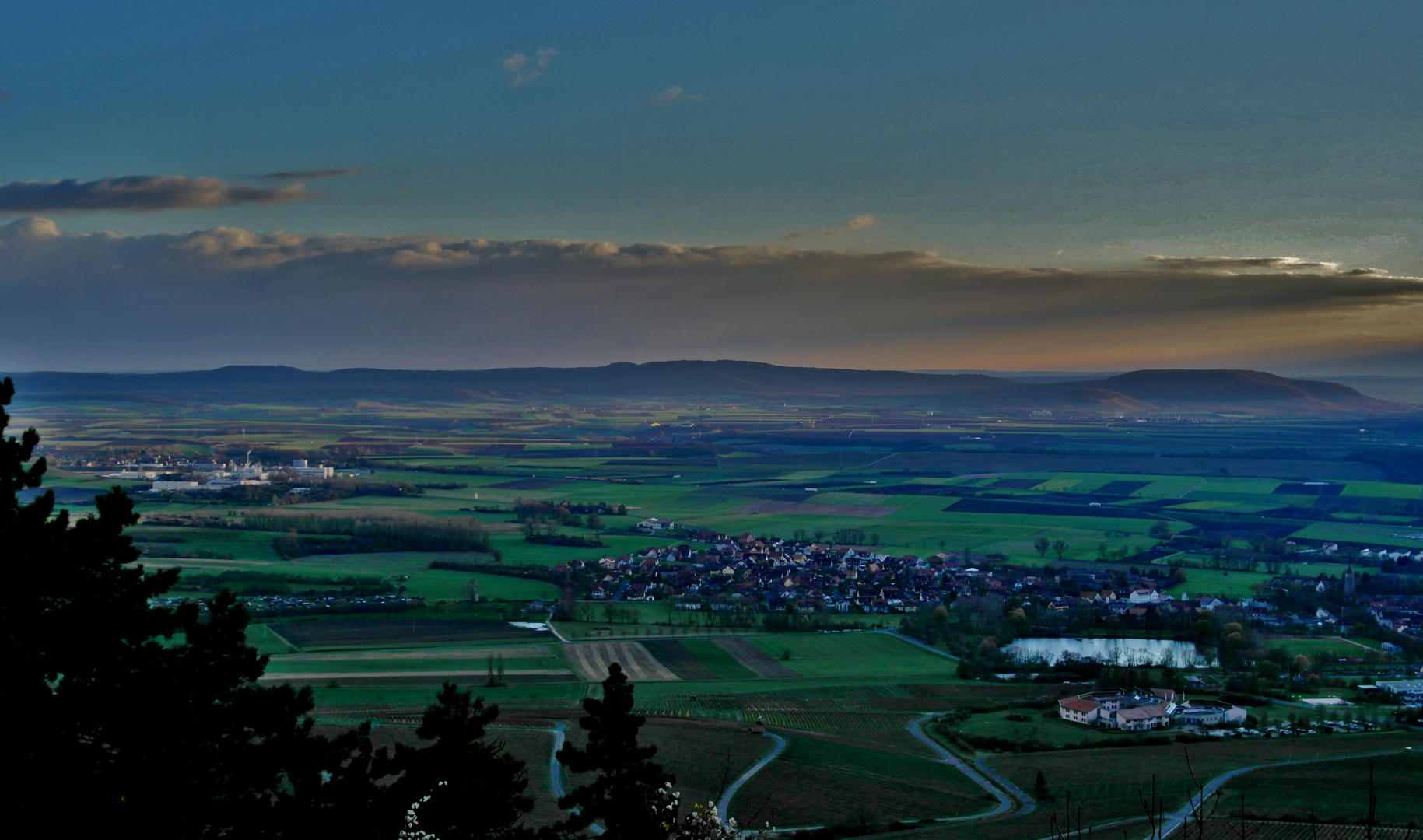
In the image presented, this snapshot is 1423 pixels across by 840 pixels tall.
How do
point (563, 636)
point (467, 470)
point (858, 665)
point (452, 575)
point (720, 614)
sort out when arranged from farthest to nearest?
point (467, 470) < point (452, 575) < point (720, 614) < point (563, 636) < point (858, 665)

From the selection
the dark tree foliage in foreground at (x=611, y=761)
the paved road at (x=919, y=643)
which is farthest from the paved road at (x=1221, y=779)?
the paved road at (x=919, y=643)

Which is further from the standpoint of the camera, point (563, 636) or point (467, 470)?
point (467, 470)

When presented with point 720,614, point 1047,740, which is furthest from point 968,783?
point 720,614

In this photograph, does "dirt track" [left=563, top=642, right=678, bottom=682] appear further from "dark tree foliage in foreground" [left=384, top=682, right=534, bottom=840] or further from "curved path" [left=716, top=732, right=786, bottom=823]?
"dark tree foliage in foreground" [left=384, top=682, right=534, bottom=840]

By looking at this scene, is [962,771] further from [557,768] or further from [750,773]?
[557,768]

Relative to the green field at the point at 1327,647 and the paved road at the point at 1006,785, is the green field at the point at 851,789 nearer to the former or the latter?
the paved road at the point at 1006,785

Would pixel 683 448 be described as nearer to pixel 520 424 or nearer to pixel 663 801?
pixel 520 424

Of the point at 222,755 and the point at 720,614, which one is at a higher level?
the point at 222,755
